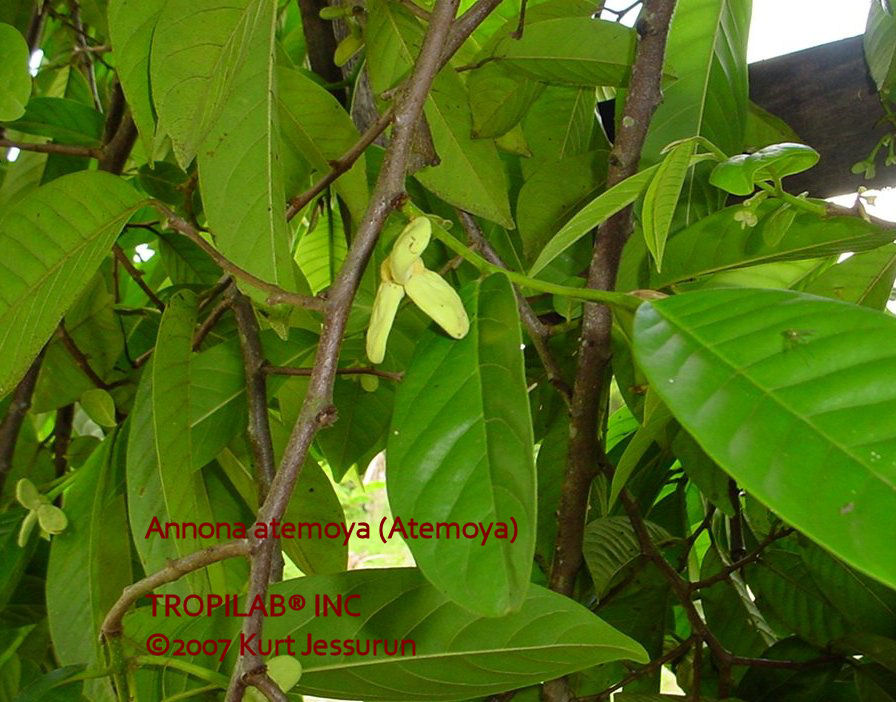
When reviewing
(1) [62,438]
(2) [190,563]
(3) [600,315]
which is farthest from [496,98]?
(1) [62,438]

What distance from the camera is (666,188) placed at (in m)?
0.45

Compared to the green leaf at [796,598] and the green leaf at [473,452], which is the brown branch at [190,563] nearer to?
the green leaf at [473,452]

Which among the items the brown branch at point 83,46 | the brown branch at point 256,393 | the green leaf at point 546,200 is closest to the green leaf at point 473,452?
the brown branch at point 256,393

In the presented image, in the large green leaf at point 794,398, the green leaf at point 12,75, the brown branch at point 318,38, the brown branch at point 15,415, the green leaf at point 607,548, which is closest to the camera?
the large green leaf at point 794,398

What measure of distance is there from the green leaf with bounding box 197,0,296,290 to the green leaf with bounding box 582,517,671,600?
0.38 metres

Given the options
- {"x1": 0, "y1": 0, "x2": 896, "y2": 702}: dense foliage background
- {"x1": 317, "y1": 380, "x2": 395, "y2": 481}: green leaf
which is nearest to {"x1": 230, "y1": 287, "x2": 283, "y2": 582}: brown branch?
{"x1": 0, "y1": 0, "x2": 896, "y2": 702}: dense foliage background

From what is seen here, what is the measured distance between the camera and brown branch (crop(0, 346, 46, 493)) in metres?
0.81

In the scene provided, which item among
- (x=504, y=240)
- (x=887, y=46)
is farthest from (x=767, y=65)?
(x=504, y=240)

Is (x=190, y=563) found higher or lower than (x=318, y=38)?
lower

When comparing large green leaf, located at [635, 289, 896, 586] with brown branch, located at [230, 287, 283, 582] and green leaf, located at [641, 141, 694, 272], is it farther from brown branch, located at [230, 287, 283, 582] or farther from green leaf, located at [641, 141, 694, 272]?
brown branch, located at [230, 287, 283, 582]

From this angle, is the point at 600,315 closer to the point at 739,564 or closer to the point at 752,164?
the point at 752,164

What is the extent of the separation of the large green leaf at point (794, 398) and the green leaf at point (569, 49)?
0.33m

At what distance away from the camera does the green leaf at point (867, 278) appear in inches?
22.7

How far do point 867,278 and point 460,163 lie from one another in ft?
0.97
